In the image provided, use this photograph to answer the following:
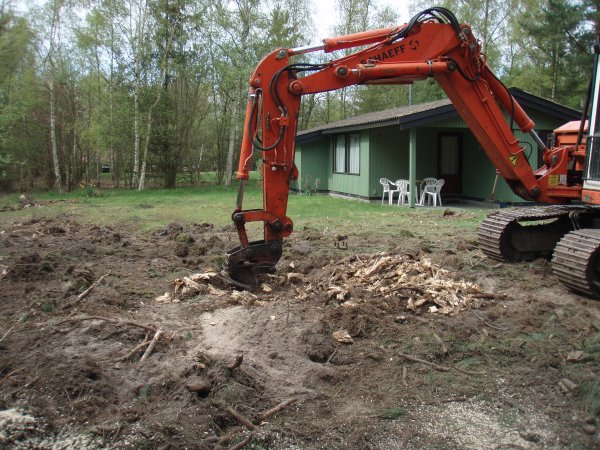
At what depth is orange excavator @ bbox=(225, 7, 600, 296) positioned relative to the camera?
6453 mm

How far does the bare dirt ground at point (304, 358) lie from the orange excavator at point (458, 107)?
0.55 m

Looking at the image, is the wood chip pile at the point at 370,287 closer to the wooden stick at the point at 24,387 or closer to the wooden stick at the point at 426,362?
the wooden stick at the point at 426,362

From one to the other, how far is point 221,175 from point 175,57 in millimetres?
7321

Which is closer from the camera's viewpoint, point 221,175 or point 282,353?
Answer: point 282,353

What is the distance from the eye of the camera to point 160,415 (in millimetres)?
3920

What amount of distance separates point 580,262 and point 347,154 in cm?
1564

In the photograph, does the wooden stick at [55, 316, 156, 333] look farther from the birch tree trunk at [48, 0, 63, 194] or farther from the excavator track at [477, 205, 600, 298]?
the birch tree trunk at [48, 0, 63, 194]

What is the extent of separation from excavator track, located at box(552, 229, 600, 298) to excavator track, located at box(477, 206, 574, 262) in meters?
1.35

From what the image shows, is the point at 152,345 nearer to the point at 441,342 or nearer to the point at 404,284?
the point at 441,342

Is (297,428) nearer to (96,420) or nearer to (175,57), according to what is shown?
(96,420)

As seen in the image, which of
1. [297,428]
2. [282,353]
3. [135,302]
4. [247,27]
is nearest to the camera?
[297,428]

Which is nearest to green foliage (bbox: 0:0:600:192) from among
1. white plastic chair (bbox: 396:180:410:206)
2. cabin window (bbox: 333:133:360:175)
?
cabin window (bbox: 333:133:360:175)

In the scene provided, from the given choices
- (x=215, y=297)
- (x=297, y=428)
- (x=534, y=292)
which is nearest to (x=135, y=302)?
(x=215, y=297)

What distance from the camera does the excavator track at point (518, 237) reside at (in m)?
8.16
